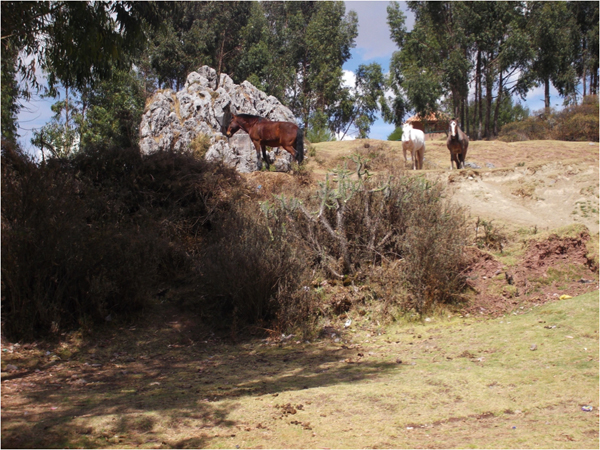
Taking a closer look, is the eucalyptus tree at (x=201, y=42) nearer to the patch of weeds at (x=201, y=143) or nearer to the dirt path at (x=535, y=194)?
the patch of weeds at (x=201, y=143)

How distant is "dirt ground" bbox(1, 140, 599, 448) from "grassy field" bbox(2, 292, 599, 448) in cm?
2

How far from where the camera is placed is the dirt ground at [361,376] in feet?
12.0

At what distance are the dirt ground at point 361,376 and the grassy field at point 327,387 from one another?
0.02 m

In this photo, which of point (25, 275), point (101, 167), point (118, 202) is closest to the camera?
point (25, 275)

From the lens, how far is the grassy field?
142 inches

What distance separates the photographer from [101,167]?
10211 mm

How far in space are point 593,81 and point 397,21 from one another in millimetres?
16325

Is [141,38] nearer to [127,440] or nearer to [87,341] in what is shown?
[87,341]

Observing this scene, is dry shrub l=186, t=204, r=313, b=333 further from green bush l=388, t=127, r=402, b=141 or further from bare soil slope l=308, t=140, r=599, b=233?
green bush l=388, t=127, r=402, b=141

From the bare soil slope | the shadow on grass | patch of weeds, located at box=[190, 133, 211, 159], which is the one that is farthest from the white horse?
the shadow on grass

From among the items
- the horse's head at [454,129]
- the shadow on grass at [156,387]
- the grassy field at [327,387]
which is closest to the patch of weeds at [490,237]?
the grassy field at [327,387]

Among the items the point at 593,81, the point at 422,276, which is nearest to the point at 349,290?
the point at 422,276

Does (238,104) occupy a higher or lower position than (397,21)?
lower

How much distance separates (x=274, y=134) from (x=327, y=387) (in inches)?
490
